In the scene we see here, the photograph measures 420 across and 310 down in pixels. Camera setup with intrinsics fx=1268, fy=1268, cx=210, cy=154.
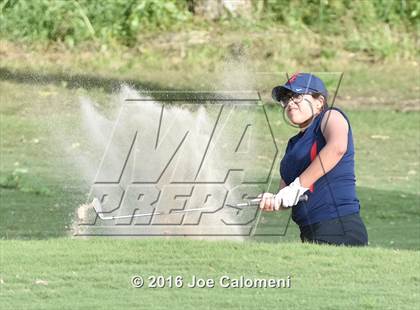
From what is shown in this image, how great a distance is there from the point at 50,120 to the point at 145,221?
10.3 m

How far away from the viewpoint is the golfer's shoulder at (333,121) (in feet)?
21.3

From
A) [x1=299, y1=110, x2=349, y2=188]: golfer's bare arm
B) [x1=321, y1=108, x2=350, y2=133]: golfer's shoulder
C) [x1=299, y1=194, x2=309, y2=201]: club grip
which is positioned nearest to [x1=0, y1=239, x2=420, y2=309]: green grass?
[x1=299, y1=194, x2=309, y2=201]: club grip

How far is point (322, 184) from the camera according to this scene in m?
6.65

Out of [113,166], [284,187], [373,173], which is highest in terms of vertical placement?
[284,187]

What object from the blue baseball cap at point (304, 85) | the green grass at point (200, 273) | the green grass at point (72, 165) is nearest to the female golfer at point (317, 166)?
the blue baseball cap at point (304, 85)

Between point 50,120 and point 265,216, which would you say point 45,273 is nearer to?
point 265,216

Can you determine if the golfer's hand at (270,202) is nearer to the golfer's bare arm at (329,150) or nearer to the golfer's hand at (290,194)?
the golfer's hand at (290,194)

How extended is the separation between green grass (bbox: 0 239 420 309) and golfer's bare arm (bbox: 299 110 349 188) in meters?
0.55

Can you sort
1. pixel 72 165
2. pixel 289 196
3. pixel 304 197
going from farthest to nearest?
pixel 72 165 < pixel 304 197 < pixel 289 196

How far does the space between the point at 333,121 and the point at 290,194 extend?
438mm

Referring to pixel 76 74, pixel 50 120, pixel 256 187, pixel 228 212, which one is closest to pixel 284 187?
pixel 228 212

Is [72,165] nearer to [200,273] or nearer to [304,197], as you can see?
[200,273]

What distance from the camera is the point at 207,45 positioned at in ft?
68.8

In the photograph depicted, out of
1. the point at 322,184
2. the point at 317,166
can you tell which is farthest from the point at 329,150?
the point at 322,184
